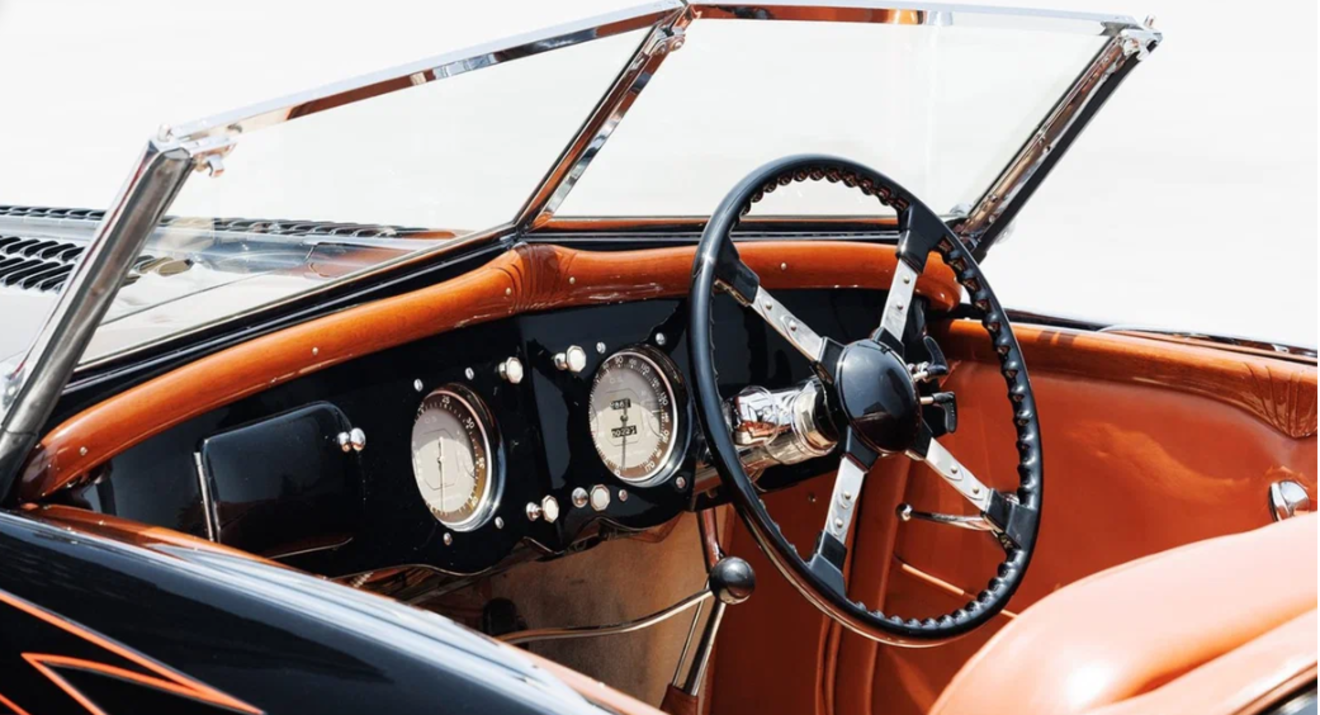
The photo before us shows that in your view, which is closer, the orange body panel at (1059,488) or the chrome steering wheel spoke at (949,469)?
the chrome steering wheel spoke at (949,469)

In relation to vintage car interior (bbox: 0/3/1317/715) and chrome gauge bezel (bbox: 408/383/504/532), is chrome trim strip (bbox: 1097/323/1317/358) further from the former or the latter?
chrome gauge bezel (bbox: 408/383/504/532)

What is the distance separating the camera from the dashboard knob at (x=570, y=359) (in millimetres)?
1894

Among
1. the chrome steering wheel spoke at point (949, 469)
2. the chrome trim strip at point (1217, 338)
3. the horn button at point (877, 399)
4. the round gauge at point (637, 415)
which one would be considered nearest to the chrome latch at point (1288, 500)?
the chrome trim strip at point (1217, 338)

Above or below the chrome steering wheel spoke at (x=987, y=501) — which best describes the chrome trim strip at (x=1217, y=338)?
above

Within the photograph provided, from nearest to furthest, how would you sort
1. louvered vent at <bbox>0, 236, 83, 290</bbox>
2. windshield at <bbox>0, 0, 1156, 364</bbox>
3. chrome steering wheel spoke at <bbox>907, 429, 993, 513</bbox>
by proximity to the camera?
windshield at <bbox>0, 0, 1156, 364</bbox>
chrome steering wheel spoke at <bbox>907, 429, 993, 513</bbox>
louvered vent at <bbox>0, 236, 83, 290</bbox>

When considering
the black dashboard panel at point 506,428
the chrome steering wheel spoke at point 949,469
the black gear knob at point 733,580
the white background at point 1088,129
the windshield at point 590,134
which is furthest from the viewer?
the white background at point 1088,129

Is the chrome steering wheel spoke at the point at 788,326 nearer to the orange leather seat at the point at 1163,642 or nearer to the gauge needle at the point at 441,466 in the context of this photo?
the gauge needle at the point at 441,466

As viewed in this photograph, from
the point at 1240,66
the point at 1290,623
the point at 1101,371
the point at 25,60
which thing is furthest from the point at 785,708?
the point at 25,60

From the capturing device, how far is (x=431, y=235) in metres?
1.91

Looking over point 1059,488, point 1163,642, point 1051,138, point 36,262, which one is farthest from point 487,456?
point 1051,138

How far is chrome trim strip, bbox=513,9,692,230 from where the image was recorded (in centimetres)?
185

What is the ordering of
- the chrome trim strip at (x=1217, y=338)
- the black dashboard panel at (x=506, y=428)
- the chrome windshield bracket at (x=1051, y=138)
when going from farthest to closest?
the chrome windshield bracket at (x=1051, y=138) → the chrome trim strip at (x=1217, y=338) → the black dashboard panel at (x=506, y=428)

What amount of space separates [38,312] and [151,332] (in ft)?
1.17

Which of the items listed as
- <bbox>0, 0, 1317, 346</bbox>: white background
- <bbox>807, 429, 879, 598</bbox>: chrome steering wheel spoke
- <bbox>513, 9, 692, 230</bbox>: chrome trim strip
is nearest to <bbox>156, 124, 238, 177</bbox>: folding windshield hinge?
<bbox>513, 9, 692, 230</bbox>: chrome trim strip
